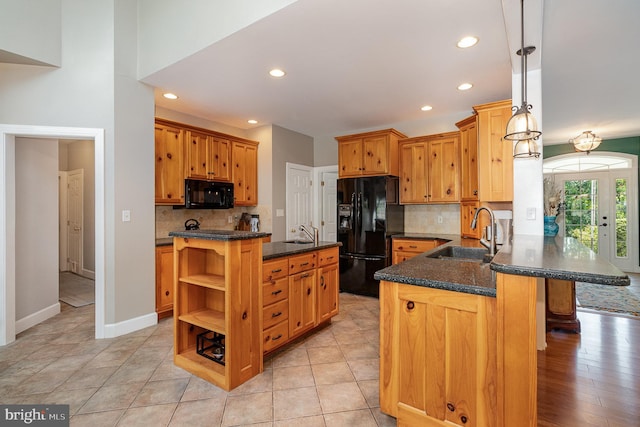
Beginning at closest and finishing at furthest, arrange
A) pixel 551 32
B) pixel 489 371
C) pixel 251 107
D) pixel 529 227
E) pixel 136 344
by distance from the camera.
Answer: pixel 489 371 < pixel 551 32 < pixel 529 227 < pixel 136 344 < pixel 251 107

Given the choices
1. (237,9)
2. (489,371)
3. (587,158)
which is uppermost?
(237,9)

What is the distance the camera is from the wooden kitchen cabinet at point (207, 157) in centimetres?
388

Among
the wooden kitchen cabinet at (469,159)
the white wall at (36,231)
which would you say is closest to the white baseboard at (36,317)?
the white wall at (36,231)

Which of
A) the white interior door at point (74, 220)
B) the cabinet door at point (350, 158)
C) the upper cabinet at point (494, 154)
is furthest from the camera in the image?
the white interior door at point (74, 220)

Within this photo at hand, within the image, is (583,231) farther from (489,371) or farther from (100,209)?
(100,209)

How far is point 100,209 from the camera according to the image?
9.62 ft

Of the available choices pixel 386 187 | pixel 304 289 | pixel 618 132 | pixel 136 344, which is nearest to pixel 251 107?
pixel 386 187

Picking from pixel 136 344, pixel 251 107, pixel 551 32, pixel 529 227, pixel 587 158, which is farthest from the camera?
pixel 587 158

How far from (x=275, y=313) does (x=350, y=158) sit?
2775 mm

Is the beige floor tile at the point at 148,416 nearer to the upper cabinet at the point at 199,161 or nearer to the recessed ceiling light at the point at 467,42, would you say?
the upper cabinet at the point at 199,161

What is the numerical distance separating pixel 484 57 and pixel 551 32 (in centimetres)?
48

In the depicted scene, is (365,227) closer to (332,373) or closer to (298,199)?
(298,199)

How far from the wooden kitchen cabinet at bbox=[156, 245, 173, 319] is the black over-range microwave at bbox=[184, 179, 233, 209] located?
66 centimetres

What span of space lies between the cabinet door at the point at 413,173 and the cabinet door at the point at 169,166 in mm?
3004
